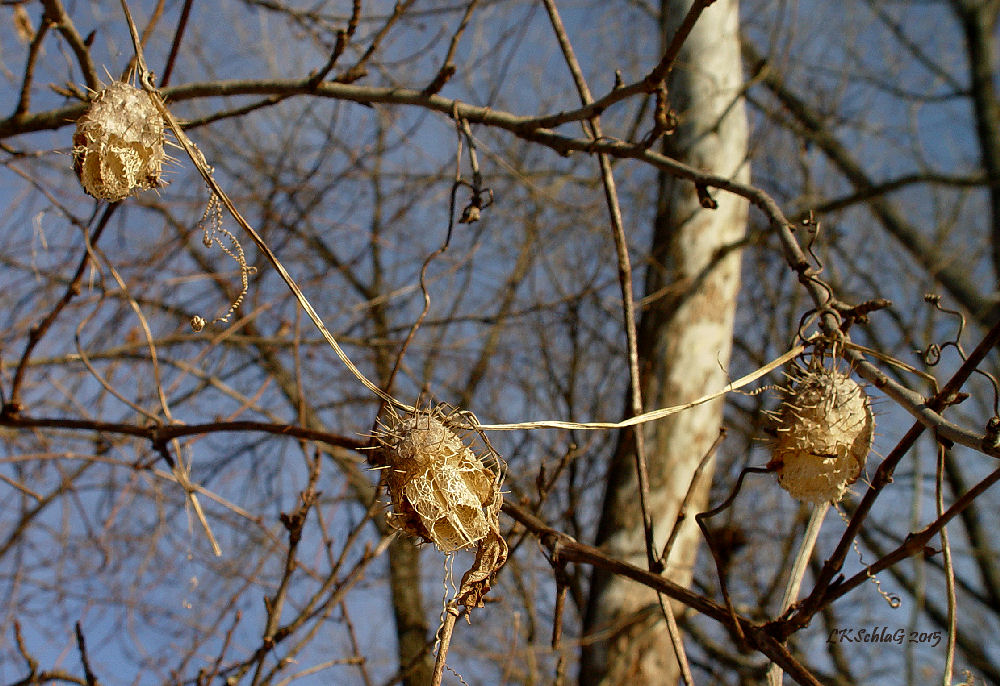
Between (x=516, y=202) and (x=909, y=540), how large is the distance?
143 inches

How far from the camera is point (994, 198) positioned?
5.49 meters

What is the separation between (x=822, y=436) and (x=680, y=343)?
1.72 meters

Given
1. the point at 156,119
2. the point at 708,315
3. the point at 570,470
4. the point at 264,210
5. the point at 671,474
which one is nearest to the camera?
the point at 156,119

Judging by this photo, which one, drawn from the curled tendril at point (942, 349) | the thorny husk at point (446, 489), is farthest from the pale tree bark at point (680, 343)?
the thorny husk at point (446, 489)

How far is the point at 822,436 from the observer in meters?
0.87

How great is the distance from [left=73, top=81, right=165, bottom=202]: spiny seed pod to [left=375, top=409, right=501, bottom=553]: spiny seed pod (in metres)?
0.44

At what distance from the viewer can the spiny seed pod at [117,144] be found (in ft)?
2.97

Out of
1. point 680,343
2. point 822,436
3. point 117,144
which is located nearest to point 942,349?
point 822,436

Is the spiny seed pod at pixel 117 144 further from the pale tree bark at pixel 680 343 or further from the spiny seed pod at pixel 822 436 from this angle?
the pale tree bark at pixel 680 343

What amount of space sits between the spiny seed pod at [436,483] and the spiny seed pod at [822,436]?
34 centimetres

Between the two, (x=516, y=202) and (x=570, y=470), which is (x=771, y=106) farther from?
(x=570, y=470)

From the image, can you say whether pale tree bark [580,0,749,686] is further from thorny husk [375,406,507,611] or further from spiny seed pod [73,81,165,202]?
spiny seed pod [73,81,165,202]

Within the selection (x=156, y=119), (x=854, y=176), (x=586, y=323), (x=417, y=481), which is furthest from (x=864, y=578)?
(x=854, y=176)

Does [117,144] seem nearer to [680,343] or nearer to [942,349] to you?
[942,349]
